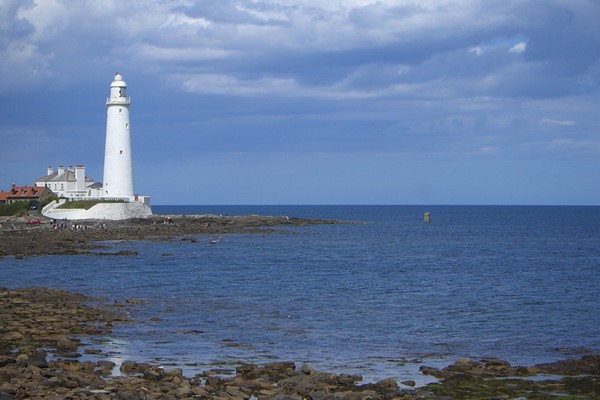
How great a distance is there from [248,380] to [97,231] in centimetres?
5717

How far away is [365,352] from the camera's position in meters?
21.6

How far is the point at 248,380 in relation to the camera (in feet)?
56.9

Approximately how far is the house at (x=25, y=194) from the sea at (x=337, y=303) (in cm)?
3039

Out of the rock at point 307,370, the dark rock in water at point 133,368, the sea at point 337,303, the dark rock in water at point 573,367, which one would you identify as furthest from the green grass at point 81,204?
the dark rock in water at point 573,367

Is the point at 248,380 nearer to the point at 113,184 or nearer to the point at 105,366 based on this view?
the point at 105,366

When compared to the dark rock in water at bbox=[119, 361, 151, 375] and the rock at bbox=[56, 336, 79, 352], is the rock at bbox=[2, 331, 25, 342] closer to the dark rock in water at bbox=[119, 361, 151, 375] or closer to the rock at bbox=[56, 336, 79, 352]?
the rock at bbox=[56, 336, 79, 352]

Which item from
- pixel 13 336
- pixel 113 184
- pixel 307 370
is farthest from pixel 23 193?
pixel 307 370

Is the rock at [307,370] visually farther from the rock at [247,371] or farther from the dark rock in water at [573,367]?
the dark rock in water at [573,367]

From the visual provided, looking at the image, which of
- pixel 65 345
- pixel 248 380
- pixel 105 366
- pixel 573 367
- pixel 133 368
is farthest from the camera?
pixel 65 345

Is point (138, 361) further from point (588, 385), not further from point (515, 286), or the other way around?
point (515, 286)

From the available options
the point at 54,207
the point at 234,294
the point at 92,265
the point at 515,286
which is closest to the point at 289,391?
the point at 234,294

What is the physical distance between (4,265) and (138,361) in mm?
28197

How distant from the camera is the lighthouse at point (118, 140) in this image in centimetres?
7925

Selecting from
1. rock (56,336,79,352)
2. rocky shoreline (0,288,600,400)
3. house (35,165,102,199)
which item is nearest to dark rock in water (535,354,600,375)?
rocky shoreline (0,288,600,400)
